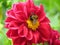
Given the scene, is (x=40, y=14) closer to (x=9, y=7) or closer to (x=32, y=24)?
(x=32, y=24)

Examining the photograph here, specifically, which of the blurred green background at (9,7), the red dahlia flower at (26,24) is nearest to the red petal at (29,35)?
the red dahlia flower at (26,24)

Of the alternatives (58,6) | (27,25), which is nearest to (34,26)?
(27,25)

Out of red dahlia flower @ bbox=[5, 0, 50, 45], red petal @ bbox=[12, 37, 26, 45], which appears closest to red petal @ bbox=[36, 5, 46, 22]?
red dahlia flower @ bbox=[5, 0, 50, 45]

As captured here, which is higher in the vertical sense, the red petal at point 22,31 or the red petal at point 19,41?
the red petal at point 22,31

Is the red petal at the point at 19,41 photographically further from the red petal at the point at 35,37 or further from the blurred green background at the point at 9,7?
the blurred green background at the point at 9,7

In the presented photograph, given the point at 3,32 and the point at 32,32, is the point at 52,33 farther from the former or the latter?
the point at 3,32

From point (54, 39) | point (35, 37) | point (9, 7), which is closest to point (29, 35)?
point (35, 37)

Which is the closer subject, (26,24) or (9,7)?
(26,24)

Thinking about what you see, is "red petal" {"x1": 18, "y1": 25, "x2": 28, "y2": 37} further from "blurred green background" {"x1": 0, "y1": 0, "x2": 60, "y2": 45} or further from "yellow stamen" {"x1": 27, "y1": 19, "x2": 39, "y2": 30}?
"blurred green background" {"x1": 0, "y1": 0, "x2": 60, "y2": 45}
